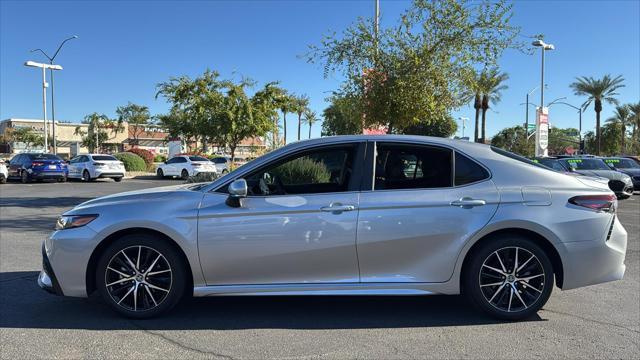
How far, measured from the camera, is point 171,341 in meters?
4.01

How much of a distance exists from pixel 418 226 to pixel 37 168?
82.9 ft

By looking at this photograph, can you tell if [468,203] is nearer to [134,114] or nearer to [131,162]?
[131,162]

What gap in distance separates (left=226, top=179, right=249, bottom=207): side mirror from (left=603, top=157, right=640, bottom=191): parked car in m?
20.1

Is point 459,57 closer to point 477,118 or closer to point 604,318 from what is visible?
point 604,318

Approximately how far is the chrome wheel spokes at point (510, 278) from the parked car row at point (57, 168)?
82.7ft

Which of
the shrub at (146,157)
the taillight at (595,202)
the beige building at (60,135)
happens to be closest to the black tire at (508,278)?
the taillight at (595,202)

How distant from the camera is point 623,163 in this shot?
21.4 metres

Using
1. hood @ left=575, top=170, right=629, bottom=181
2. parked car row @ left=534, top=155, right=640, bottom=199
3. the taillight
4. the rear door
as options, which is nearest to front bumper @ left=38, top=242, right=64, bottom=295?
the rear door

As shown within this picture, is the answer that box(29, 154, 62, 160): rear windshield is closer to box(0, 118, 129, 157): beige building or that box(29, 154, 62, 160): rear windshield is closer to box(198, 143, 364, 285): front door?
box(198, 143, 364, 285): front door

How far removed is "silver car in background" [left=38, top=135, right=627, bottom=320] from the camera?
4297mm

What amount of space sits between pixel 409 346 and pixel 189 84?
28407mm

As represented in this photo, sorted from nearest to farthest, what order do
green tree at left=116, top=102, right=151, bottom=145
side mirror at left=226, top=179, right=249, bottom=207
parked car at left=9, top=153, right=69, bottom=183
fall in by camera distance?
1. side mirror at left=226, top=179, right=249, bottom=207
2. parked car at left=9, top=153, right=69, bottom=183
3. green tree at left=116, top=102, right=151, bottom=145

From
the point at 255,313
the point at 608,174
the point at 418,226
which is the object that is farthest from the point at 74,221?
the point at 608,174

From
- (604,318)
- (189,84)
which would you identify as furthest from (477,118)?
(604,318)
